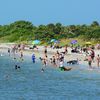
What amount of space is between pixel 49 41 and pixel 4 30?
34445mm

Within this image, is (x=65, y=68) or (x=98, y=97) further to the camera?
(x=65, y=68)

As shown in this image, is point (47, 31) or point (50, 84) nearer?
point (50, 84)

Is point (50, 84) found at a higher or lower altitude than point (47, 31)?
lower

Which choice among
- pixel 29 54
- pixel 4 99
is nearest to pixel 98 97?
pixel 4 99

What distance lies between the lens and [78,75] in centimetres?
4109

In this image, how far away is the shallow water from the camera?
3034cm

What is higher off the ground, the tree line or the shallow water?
the tree line

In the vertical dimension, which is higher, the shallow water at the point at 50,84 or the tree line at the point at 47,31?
the tree line at the point at 47,31

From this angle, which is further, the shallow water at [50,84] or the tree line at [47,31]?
the tree line at [47,31]

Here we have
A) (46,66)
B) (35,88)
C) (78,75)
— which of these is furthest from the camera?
(46,66)

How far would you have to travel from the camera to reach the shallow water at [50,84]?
1195 inches

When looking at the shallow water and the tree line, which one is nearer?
the shallow water

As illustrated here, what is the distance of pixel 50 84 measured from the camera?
36375mm

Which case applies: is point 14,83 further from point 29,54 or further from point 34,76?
point 29,54
